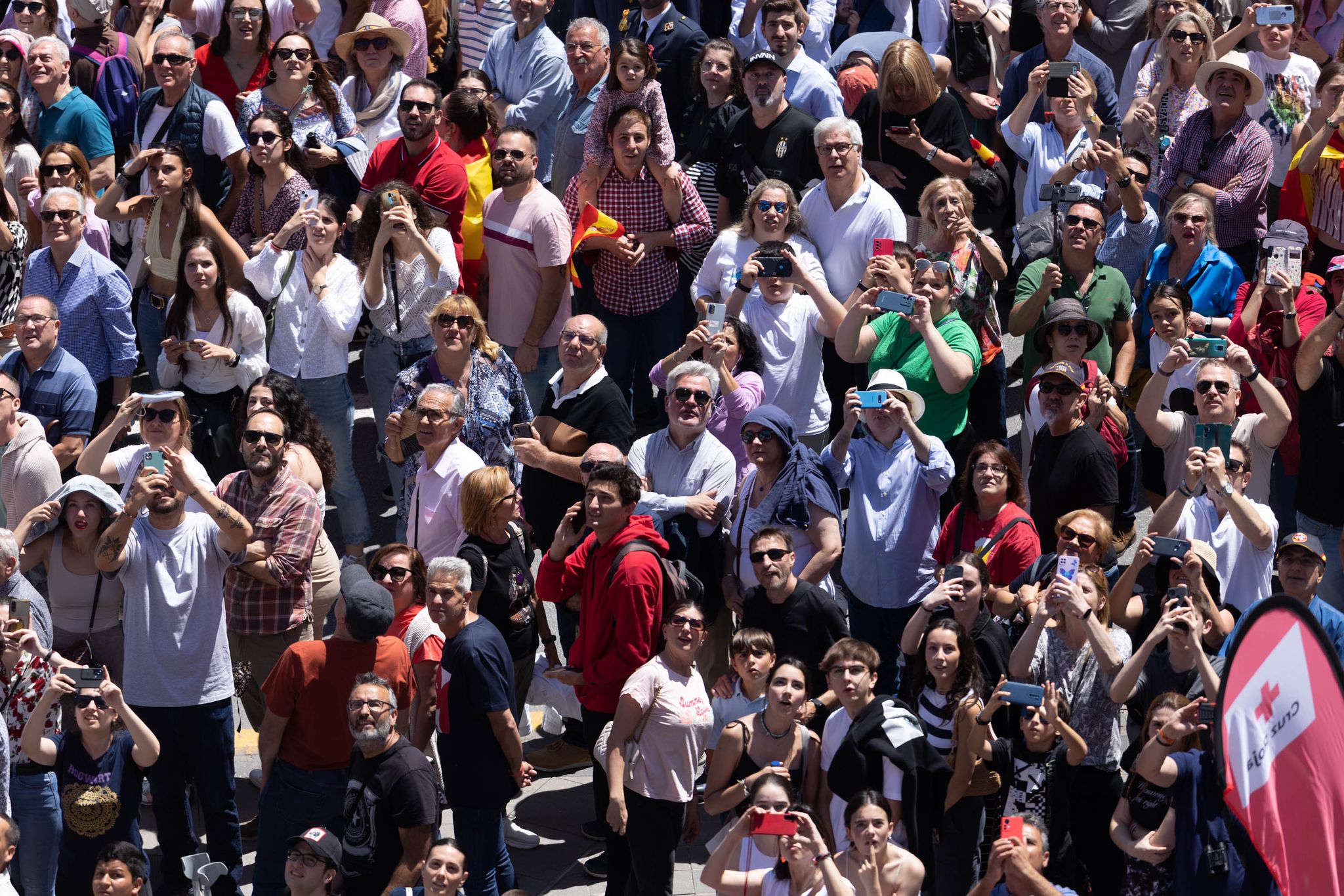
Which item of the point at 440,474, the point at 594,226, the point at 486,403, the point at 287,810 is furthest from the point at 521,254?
the point at 287,810

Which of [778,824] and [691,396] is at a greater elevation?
[691,396]

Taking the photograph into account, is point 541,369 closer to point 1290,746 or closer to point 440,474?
point 440,474

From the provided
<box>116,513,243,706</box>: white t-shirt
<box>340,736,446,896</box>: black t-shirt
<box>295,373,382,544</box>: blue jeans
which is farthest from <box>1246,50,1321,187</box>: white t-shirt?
<box>116,513,243,706</box>: white t-shirt

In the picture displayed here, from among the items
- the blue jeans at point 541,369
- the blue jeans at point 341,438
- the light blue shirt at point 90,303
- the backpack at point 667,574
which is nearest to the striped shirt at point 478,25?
the blue jeans at point 541,369

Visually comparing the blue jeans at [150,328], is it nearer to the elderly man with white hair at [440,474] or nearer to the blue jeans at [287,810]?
the elderly man with white hair at [440,474]

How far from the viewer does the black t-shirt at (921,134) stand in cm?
1042

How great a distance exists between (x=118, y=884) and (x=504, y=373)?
297 centimetres

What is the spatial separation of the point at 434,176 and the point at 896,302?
9.07 feet

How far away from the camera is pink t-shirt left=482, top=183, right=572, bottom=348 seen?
9914 millimetres

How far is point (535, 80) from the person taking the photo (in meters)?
11.1

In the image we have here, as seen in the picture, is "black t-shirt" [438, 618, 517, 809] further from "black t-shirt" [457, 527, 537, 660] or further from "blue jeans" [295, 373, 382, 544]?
"blue jeans" [295, 373, 382, 544]

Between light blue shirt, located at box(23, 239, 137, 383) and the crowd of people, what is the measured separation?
2 centimetres

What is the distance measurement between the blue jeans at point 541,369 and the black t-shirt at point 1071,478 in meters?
2.80

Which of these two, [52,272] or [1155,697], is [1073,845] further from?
[52,272]
